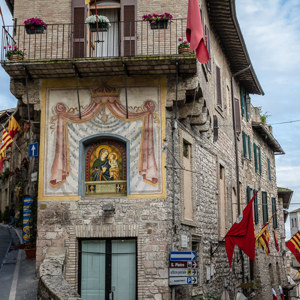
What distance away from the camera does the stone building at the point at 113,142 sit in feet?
40.9

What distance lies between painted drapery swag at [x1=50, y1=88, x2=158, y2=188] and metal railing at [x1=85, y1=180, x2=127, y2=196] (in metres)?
0.59

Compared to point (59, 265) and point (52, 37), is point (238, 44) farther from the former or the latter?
point (59, 265)

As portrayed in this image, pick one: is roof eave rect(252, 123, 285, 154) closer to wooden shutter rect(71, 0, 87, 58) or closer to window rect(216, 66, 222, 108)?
window rect(216, 66, 222, 108)

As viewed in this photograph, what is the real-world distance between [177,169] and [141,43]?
3.32 meters

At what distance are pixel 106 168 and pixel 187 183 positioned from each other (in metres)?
2.46

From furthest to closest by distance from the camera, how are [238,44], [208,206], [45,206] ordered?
[238,44] < [208,206] < [45,206]

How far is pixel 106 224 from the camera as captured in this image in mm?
12586

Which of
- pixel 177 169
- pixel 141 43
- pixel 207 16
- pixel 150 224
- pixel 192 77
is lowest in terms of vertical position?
pixel 150 224

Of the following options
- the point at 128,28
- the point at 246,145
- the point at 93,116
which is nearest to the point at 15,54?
the point at 93,116

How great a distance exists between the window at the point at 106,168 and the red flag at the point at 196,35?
3.01 meters

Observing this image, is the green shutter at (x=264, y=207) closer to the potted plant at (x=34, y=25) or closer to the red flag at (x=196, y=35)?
the red flag at (x=196, y=35)

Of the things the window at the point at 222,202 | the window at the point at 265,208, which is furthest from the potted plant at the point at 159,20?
the window at the point at 265,208

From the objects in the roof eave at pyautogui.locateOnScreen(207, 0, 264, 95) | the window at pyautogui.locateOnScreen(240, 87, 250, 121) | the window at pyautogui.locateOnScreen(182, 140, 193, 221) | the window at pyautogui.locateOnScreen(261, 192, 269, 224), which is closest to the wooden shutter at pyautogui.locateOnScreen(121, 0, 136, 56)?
the window at pyautogui.locateOnScreen(182, 140, 193, 221)

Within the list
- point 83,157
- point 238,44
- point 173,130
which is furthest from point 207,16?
point 83,157
